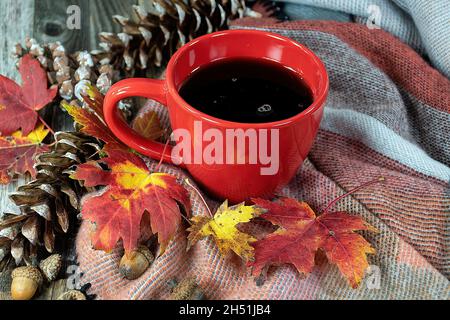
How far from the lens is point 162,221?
2.41 ft

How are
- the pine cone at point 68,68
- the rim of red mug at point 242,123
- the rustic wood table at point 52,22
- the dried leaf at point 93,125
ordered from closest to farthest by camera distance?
the rim of red mug at point 242,123, the dried leaf at point 93,125, the pine cone at point 68,68, the rustic wood table at point 52,22

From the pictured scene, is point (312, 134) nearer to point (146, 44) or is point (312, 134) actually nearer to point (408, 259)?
point (408, 259)

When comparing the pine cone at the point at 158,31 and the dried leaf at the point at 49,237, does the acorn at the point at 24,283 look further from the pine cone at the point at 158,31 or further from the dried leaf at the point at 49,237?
the pine cone at the point at 158,31

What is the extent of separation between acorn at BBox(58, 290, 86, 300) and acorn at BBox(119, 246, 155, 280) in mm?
56

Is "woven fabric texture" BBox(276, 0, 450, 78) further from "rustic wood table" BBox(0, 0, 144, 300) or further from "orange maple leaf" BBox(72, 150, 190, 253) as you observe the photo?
"orange maple leaf" BBox(72, 150, 190, 253)

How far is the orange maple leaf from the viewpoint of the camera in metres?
0.72

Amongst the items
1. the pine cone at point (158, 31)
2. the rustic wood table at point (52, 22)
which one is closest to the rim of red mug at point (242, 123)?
the pine cone at point (158, 31)

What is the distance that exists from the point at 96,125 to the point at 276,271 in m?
0.32

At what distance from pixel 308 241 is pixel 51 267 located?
328 mm

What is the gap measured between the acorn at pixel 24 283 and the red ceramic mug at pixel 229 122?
0.70 ft

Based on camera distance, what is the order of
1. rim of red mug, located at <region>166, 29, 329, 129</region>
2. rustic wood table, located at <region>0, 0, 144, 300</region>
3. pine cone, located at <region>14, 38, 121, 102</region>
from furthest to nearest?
1. rustic wood table, located at <region>0, 0, 144, 300</region>
2. pine cone, located at <region>14, 38, 121, 102</region>
3. rim of red mug, located at <region>166, 29, 329, 129</region>

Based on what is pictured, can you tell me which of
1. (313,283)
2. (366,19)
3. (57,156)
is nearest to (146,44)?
(57,156)

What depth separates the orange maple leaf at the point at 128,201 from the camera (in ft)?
2.35

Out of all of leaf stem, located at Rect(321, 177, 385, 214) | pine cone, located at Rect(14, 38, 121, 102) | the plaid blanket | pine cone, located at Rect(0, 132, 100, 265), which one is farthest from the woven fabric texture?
pine cone, located at Rect(0, 132, 100, 265)
